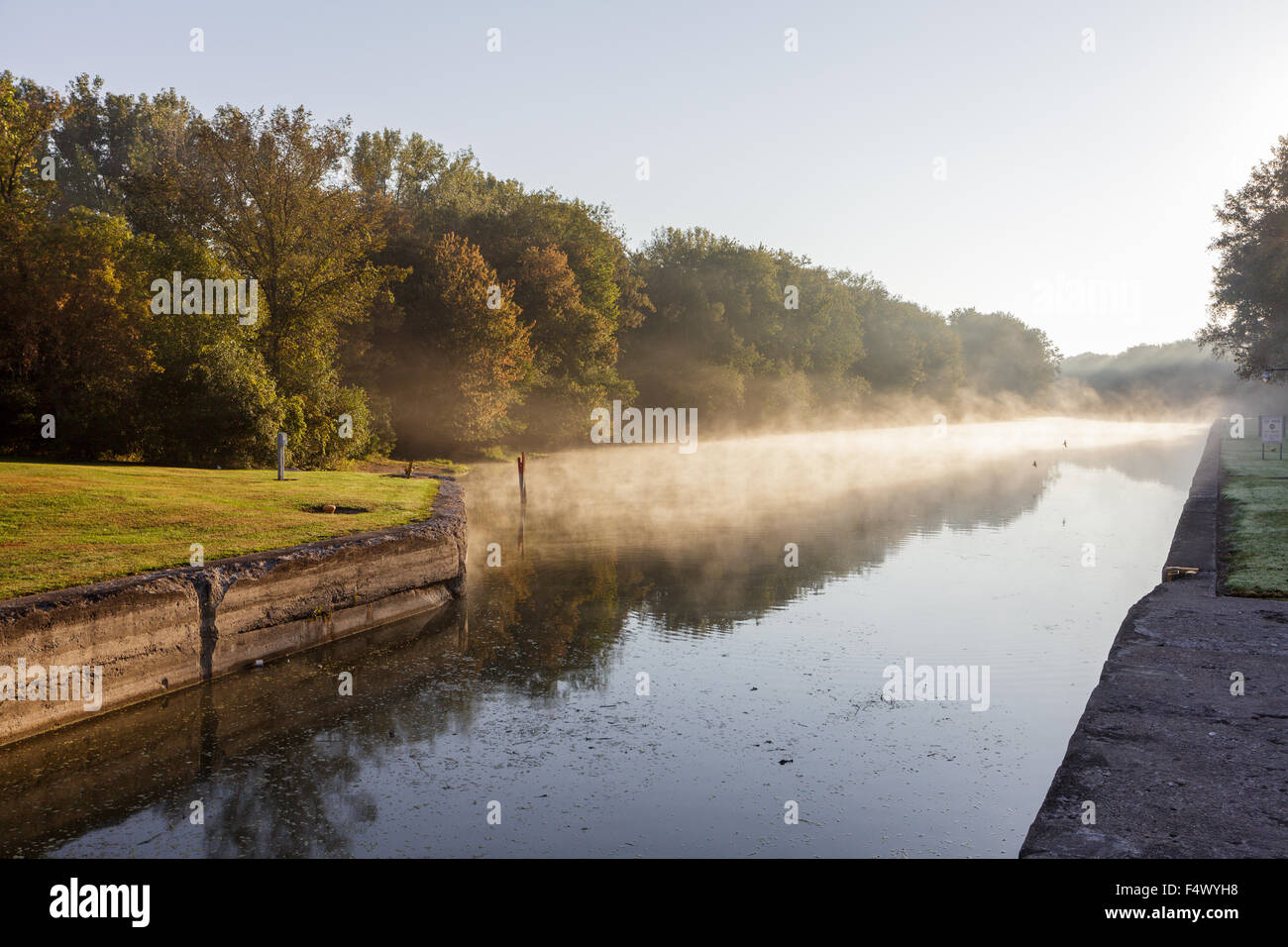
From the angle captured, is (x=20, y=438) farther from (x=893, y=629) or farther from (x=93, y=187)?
(x=93, y=187)

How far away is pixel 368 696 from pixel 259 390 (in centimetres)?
1787

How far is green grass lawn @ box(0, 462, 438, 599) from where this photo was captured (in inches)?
384

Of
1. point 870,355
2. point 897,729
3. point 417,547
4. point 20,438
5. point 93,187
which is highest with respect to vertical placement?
point 93,187

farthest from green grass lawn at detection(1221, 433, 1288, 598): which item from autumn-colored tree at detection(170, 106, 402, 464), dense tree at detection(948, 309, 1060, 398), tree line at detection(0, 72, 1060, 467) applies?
dense tree at detection(948, 309, 1060, 398)

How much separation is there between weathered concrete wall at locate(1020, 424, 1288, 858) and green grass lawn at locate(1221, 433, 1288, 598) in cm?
144

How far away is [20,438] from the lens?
74.8 ft

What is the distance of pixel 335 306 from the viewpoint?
31703 mm

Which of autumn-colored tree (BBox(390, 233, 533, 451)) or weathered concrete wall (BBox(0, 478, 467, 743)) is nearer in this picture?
weathered concrete wall (BBox(0, 478, 467, 743))

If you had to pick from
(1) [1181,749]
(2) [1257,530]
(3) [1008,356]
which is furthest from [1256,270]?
(3) [1008,356]

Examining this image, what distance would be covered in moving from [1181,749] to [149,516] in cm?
1223

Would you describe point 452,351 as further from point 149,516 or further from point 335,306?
point 149,516

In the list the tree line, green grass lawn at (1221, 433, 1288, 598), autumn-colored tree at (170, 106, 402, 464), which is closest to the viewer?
green grass lawn at (1221, 433, 1288, 598)

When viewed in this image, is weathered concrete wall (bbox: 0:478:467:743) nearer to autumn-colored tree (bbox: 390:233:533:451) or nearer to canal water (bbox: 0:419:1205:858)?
canal water (bbox: 0:419:1205:858)
